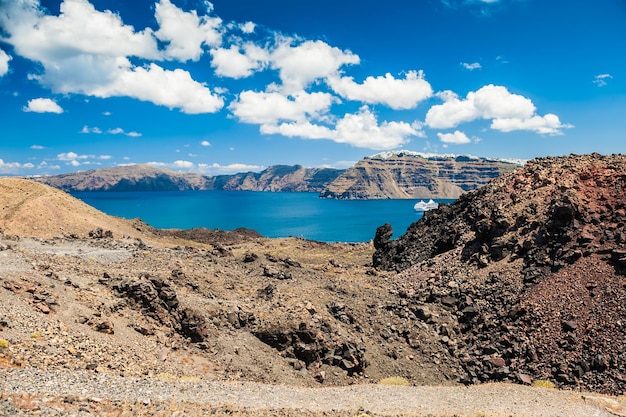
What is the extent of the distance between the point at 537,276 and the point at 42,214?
184 ft

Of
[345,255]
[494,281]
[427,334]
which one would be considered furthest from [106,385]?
[345,255]

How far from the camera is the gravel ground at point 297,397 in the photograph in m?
12.5

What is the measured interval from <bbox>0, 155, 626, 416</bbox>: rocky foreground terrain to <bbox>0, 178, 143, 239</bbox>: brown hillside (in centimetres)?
1098

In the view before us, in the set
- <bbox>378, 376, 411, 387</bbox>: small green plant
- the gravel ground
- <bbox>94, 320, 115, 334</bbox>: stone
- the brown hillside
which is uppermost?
the brown hillside

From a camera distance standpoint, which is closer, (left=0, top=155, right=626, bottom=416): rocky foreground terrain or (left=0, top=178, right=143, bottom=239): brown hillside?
(left=0, top=155, right=626, bottom=416): rocky foreground terrain

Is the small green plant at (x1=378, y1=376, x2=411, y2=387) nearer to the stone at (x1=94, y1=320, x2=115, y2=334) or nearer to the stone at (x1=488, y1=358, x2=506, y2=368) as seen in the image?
the stone at (x1=488, y1=358, x2=506, y2=368)

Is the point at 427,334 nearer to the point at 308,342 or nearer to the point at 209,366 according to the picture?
the point at 308,342

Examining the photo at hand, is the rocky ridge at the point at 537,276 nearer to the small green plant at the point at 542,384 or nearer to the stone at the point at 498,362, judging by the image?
the stone at the point at 498,362

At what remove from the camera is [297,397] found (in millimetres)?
16375

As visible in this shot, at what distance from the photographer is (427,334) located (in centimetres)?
2719

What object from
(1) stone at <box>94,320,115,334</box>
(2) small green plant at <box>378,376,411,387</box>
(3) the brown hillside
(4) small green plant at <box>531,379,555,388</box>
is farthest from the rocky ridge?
(3) the brown hillside

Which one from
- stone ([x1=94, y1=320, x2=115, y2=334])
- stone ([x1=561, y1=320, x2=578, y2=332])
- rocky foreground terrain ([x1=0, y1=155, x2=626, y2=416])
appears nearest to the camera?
rocky foreground terrain ([x1=0, y1=155, x2=626, y2=416])

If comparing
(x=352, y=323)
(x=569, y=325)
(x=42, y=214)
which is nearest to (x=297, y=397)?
(x=352, y=323)

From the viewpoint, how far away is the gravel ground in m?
12.5
